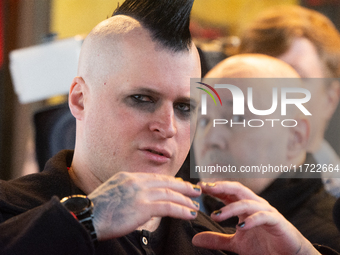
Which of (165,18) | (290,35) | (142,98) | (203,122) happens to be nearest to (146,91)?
(142,98)

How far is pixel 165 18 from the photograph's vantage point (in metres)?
1.06

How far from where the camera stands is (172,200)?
0.82 m

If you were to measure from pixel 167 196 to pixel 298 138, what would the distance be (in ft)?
3.39

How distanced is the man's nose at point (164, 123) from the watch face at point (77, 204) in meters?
0.26

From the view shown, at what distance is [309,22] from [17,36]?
5.34 ft

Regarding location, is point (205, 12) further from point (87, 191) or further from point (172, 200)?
point (172, 200)

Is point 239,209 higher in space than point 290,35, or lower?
lower

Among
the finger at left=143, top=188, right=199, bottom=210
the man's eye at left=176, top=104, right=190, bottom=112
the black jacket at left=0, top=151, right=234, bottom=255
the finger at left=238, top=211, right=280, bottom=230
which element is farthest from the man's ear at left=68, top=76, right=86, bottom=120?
the finger at left=238, top=211, right=280, bottom=230

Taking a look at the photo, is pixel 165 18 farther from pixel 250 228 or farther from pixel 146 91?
pixel 250 228

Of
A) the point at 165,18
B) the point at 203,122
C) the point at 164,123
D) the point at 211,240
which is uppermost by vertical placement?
the point at 165,18

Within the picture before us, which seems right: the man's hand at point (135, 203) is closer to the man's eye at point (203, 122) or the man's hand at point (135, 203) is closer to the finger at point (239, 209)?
the finger at point (239, 209)

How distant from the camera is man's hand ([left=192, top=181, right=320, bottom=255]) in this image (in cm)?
96

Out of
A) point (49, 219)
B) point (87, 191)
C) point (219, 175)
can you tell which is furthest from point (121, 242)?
point (219, 175)

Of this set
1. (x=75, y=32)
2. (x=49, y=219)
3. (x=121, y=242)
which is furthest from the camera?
(x=75, y=32)
